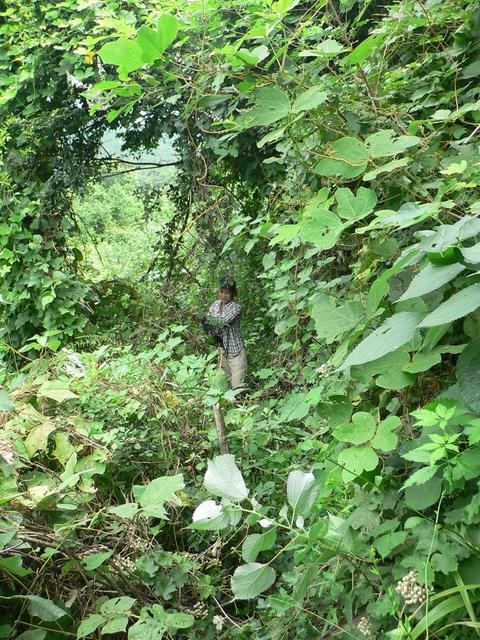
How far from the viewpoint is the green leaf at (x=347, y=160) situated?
5.09 feet

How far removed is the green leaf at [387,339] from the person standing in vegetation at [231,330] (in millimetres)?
4289

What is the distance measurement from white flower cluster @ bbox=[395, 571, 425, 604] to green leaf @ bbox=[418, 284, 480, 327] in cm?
52

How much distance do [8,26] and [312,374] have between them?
4.24 metres

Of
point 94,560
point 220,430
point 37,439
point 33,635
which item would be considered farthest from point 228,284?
point 33,635

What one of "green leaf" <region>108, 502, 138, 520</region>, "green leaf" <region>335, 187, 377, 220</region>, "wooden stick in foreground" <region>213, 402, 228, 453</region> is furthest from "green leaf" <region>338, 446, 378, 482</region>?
"wooden stick in foreground" <region>213, 402, 228, 453</region>

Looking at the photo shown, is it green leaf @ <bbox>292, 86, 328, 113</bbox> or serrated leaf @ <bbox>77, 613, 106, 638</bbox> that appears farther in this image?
serrated leaf @ <bbox>77, 613, 106, 638</bbox>

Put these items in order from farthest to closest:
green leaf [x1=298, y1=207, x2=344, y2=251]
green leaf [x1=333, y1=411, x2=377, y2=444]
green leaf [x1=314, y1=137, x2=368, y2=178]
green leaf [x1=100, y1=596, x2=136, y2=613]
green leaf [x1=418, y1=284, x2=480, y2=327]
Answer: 1. green leaf [x1=100, y1=596, x2=136, y2=613]
2. green leaf [x1=314, y1=137, x2=368, y2=178]
3. green leaf [x1=298, y1=207, x2=344, y2=251]
4. green leaf [x1=333, y1=411, x2=377, y2=444]
5. green leaf [x1=418, y1=284, x2=480, y2=327]

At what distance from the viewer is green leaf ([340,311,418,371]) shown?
109cm

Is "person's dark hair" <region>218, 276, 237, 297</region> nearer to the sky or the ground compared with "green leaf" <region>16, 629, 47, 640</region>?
nearer to the ground

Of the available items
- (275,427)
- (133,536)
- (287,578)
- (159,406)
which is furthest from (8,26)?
(287,578)

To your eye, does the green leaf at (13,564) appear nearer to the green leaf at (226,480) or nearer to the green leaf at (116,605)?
the green leaf at (116,605)

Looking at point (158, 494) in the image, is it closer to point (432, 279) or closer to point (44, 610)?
point (44, 610)

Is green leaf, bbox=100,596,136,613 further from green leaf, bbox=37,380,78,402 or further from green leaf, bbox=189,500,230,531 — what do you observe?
green leaf, bbox=37,380,78,402

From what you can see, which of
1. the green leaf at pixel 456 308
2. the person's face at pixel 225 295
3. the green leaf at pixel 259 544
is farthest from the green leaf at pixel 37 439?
the person's face at pixel 225 295
